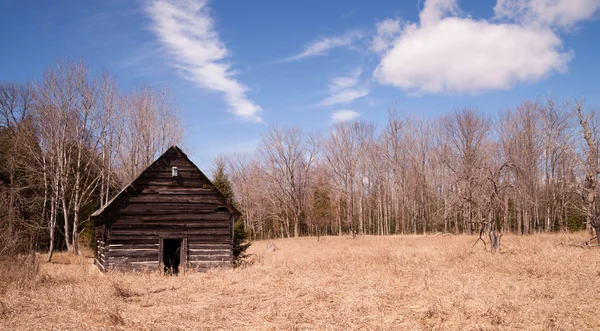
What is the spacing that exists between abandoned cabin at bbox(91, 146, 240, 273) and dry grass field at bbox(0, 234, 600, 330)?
2331 mm

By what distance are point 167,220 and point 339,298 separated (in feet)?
34.6

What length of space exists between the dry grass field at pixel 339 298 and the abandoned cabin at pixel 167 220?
7.65 feet

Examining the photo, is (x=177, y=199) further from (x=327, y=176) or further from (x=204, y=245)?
(x=327, y=176)

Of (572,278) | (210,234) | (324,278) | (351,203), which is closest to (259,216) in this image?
(351,203)

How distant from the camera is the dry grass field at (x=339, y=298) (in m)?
8.09

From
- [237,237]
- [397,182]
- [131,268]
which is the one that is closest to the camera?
[131,268]

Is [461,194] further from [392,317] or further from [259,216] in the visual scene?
[259,216]

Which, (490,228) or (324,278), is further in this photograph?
(490,228)

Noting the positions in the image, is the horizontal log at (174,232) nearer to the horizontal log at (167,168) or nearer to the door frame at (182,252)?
the door frame at (182,252)

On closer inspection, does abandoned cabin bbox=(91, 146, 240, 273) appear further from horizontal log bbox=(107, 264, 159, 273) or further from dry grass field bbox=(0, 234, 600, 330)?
dry grass field bbox=(0, 234, 600, 330)

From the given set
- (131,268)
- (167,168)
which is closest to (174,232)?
(131,268)

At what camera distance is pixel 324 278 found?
1366cm

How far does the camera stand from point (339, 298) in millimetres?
10367

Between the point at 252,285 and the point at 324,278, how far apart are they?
2315mm
